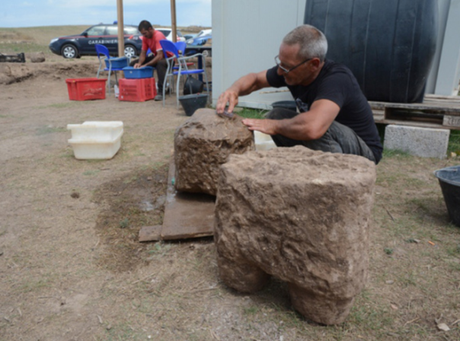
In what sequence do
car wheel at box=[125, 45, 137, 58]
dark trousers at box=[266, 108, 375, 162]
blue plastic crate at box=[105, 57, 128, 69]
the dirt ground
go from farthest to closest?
car wheel at box=[125, 45, 137, 58] < blue plastic crate at box=[105, 57, 128, 69] < dark trousers at box=[266, 108, 375, 162] < the dirt ground

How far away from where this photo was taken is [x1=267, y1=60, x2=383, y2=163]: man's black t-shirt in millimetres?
2355

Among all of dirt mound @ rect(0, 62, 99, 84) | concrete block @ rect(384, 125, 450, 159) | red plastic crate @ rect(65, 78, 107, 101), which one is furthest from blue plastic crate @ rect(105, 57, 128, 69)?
concrete block @ rect(384, 125, 450, 159)

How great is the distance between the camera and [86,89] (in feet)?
25.9

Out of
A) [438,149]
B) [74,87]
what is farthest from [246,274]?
[74,87]

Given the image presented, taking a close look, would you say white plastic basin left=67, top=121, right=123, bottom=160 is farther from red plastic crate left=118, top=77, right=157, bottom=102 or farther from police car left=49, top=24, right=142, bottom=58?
police car left=49, top=24, right=142, bottom=58

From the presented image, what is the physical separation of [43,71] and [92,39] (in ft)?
18.3

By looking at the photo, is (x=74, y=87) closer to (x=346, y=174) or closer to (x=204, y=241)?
(x=204, y=241)

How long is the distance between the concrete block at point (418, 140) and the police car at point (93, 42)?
13.3 m

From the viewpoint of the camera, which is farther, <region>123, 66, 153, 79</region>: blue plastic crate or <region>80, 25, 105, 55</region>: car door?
<region>80, 25, 105, 55</region>: car door

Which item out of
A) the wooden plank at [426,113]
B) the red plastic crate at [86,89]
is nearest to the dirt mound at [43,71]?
the red plastic crate at [86,89]

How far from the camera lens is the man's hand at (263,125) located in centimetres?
240

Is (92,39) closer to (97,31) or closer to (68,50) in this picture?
(97,31)

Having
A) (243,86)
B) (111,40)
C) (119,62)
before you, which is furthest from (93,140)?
(111,40)

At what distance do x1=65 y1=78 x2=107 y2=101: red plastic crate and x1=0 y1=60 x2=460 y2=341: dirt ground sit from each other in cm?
435
